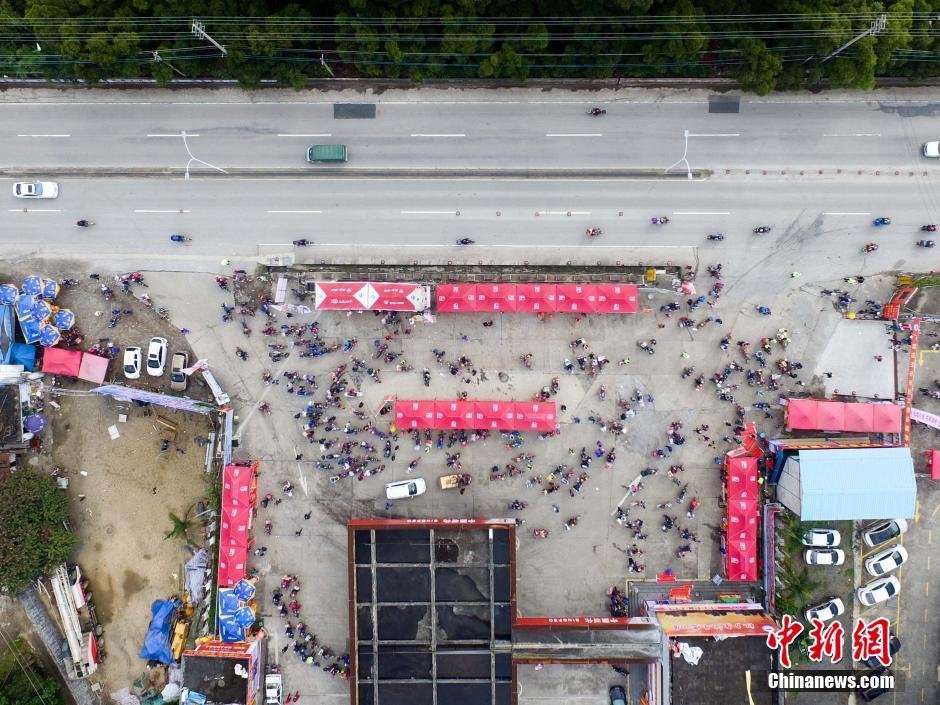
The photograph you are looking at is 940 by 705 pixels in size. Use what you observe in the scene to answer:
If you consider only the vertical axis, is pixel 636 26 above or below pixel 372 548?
above

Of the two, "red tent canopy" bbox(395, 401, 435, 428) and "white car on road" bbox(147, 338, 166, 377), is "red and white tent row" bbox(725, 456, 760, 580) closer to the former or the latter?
"red tent canopy" bbox(395, 401, 435, 428)

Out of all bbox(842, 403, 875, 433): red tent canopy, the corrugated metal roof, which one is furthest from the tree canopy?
bbox(842, 403, 875, 433): red tent canopy

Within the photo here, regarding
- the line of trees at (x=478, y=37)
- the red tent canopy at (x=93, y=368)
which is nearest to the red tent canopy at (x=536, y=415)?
the line of trees at (x=478, y=37)

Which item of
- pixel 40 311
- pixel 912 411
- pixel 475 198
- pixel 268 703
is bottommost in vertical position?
pixel 268 703

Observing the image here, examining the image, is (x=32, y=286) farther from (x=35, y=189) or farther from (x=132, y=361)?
(x=132, y=361)

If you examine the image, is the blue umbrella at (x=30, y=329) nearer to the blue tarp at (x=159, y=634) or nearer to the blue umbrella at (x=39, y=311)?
the blue umbrella at (x=39, y=311)

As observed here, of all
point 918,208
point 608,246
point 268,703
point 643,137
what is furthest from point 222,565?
point 918,208

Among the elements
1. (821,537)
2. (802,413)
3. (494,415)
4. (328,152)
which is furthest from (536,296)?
(821,537)

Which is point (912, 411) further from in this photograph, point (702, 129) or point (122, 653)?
point (122, 653)
